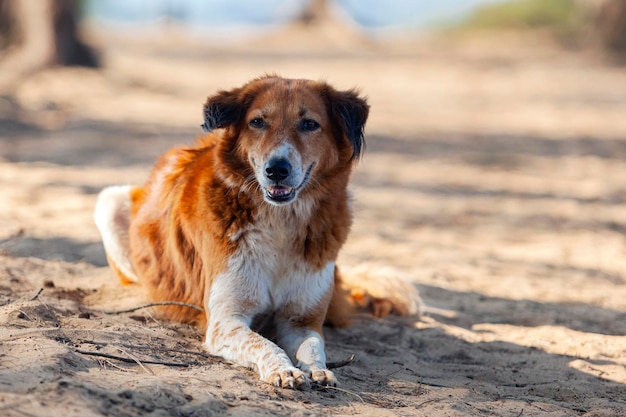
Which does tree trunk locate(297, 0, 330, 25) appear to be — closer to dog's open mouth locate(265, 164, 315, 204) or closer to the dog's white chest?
the dog's white chest

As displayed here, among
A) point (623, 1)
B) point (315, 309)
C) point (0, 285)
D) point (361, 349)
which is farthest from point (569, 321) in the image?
point (623, 1)

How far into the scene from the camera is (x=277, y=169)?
4.96 m

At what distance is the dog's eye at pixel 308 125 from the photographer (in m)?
5.29

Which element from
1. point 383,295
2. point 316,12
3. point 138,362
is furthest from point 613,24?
point 138,362

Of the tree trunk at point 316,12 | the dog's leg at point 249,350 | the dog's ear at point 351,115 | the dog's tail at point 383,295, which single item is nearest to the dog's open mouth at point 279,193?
the dog's ear at point 351,115

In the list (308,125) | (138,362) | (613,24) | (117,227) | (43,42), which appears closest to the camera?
(138,362)

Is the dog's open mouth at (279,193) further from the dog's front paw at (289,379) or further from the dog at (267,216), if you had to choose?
the dog's front paw at (289,379)

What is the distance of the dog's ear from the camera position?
545 centimetres

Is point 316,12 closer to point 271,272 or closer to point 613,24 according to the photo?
point 613,24

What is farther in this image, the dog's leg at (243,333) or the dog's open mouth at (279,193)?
the dog's open mouth at (279,193)

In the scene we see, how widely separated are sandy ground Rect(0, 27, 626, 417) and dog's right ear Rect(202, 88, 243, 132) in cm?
135

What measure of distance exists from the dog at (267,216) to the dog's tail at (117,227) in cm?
80

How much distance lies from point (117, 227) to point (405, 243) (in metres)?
3.42

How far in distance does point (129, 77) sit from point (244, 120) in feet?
40.3
